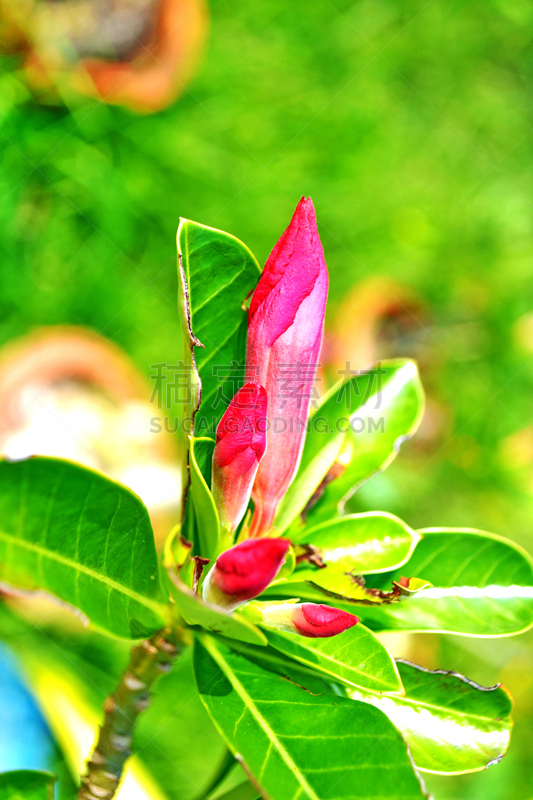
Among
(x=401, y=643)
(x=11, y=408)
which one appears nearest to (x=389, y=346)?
(x=401, y=643)

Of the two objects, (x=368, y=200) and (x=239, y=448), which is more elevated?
(x=368, y=200)

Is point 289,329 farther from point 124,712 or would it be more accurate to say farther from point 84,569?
point 124,712

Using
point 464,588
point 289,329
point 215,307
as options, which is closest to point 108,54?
point 215,307

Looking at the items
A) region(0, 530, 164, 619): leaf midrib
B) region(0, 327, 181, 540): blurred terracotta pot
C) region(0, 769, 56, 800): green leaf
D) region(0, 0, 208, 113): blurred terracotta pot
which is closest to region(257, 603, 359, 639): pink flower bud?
region(0, 530, 164, 619): leaf midrib

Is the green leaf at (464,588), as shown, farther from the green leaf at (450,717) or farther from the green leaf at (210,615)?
the green leaf at (210,615)

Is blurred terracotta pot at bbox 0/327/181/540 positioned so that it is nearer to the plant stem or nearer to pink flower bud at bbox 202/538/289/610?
the plant stem

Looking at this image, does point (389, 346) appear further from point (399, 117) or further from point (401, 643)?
point (401, 643)
